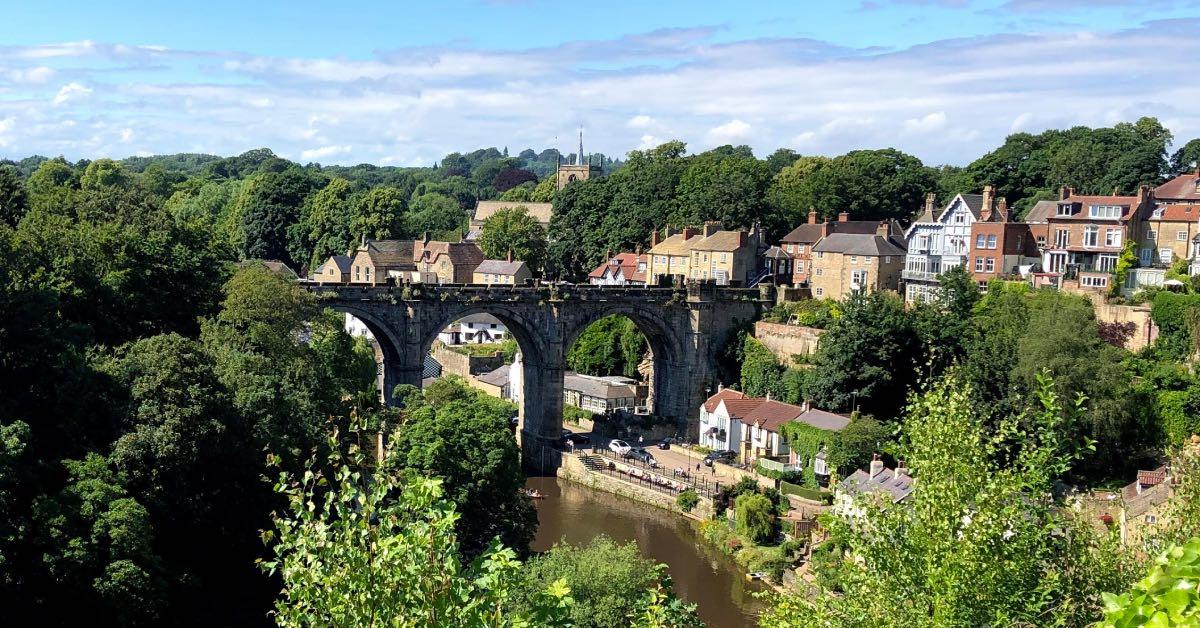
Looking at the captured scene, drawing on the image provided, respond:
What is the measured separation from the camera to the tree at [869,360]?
43281mm

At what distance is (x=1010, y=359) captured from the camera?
39562mm

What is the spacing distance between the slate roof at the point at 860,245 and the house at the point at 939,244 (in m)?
1.04

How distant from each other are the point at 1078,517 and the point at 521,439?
36.3m

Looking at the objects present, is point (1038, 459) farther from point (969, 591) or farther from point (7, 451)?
point (7, 451)

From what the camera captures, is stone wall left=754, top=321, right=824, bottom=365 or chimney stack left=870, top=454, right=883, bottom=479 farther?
stone wall left=754, top=321, right=824, bottom=365

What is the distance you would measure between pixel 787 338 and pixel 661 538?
15404mm

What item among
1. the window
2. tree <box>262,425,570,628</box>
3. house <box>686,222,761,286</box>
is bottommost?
tree <box>262,425,570,628</box>

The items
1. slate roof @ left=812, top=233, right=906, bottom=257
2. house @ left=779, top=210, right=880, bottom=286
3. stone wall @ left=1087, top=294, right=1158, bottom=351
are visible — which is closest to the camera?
stone wall @ left=1087, top=294, right=1158, bottom=351

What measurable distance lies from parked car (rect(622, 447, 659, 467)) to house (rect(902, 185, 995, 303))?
14564 millimetres

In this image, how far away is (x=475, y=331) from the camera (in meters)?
70.9

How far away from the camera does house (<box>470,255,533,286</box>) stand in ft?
228

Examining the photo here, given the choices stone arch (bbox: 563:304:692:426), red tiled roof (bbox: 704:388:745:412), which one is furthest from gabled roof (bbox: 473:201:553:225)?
red tiled roof (bbox: 704:388:745:412)

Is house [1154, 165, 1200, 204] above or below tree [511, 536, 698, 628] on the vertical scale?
above

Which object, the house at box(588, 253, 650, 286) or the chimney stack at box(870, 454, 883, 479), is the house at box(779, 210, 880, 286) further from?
the chimney stack at box(870, 454, 883, 479)
